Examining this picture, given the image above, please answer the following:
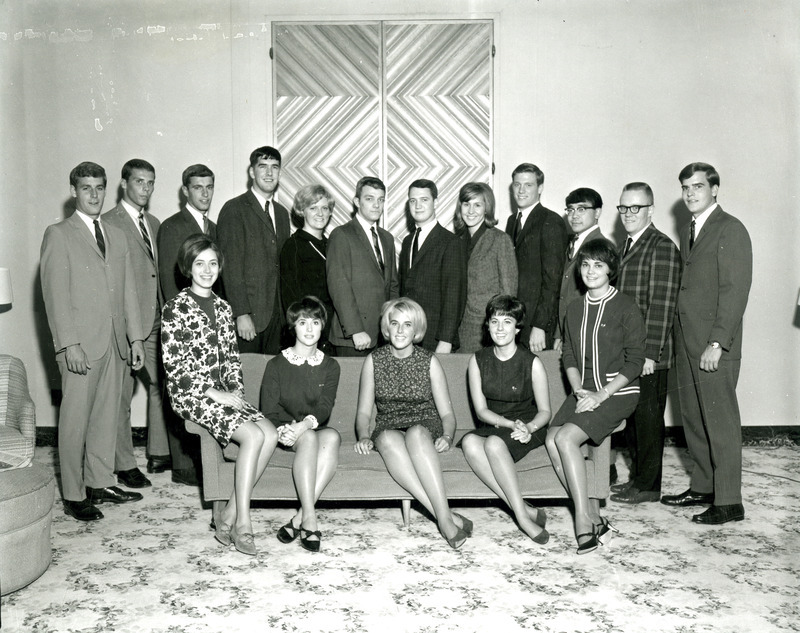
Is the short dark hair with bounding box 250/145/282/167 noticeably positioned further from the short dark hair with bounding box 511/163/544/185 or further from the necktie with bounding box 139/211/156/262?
the short dark hair with bounding box 511/163/544/185

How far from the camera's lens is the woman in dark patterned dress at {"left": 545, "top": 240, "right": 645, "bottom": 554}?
3.84m

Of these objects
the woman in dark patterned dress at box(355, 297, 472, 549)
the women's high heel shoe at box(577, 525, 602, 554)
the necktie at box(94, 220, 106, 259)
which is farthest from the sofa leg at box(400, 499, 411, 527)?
the necktie at box(94, 220, 106, 259)

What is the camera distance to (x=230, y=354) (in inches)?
160

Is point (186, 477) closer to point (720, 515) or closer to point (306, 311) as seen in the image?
point (306, 311)

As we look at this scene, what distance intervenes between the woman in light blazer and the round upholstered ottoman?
2.40 meters

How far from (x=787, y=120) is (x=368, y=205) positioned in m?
3.34

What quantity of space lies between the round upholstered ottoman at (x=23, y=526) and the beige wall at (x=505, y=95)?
2854 millimetres

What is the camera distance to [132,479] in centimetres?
475

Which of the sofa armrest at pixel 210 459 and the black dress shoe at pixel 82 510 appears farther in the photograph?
the black dress shoe at pixel 82 510

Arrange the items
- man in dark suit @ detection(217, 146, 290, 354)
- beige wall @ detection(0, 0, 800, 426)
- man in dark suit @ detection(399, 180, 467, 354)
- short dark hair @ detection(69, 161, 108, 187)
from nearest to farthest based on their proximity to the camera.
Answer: short dark hair @ detection(69, 161, 108, 187), man in dark suit @ detection(399, 180, 467, 354), man in dark suit @ detection(217, 146, 290, 354), beige wall @ detection(0, 0, 800, 426)

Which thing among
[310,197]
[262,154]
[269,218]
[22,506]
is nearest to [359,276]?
[310,197]

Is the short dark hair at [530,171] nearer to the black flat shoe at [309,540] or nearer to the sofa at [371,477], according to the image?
the sofa at [371,477]

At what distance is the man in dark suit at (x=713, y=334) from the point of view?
13.4ft

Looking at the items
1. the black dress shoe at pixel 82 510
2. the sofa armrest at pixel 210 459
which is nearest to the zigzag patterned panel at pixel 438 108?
the sofa armrest at pixel 210 459
